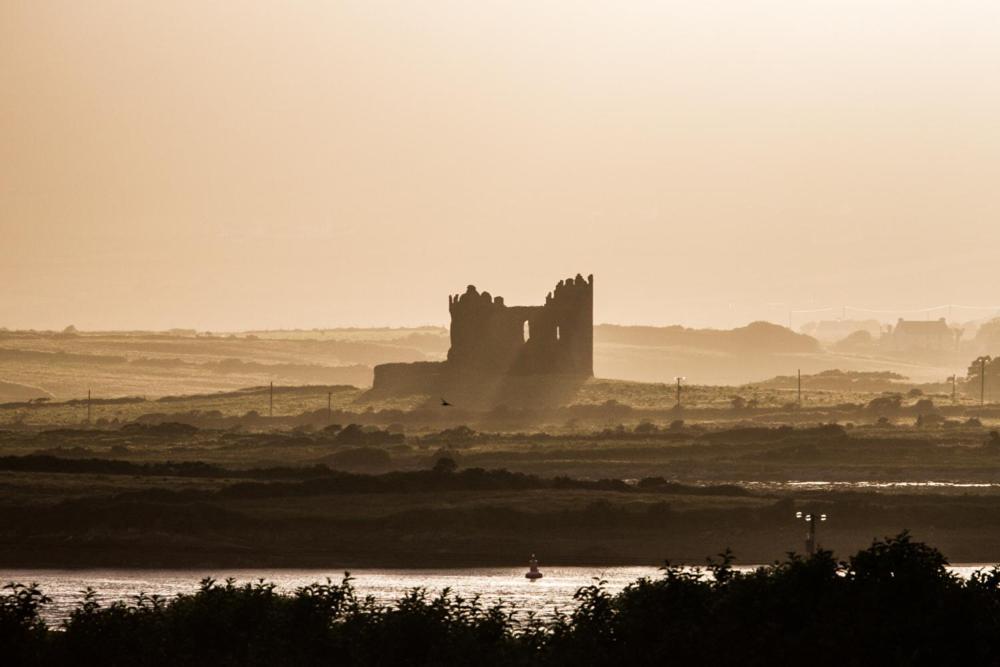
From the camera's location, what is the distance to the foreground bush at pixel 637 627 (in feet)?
113

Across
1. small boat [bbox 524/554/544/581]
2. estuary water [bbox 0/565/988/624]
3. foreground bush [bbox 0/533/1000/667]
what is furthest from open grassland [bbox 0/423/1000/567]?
foreground bush [bbox 0/533/1000/667]

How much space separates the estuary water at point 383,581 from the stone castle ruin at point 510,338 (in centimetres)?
5282

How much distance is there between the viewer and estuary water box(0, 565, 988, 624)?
52.8m

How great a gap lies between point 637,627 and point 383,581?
2225 centimetres

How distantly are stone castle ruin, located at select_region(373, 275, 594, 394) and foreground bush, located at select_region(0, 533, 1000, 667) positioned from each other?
A: 245 feet

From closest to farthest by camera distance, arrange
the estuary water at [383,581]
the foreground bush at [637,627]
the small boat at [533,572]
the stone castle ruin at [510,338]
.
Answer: the foreground bush at [637,627] → the estuary water at [383,581] → the small boat at [533,572] → the stone castle ruin at [510,338]

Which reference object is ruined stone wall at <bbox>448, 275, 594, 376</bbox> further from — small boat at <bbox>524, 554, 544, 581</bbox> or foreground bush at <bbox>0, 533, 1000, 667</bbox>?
foreground bush at <bbox>0, 533, 1000, 667</bbox>

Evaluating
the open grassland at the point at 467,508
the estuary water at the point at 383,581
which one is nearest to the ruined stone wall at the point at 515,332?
the open grassland at the point at 467,508

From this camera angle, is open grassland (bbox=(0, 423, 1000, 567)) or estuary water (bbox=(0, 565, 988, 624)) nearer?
estuary water (bbox=(0, 565, 988, 624))

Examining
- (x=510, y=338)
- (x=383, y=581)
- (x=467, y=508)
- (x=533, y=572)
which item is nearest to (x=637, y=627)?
(x=533, y=572)

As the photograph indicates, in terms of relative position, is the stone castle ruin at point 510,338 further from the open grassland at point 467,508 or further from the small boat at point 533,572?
the small boat at point 533,572

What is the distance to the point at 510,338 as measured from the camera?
4510 inches

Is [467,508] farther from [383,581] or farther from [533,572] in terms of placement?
[383,581]

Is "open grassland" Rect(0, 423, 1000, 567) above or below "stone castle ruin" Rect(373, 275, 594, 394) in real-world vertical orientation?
below
